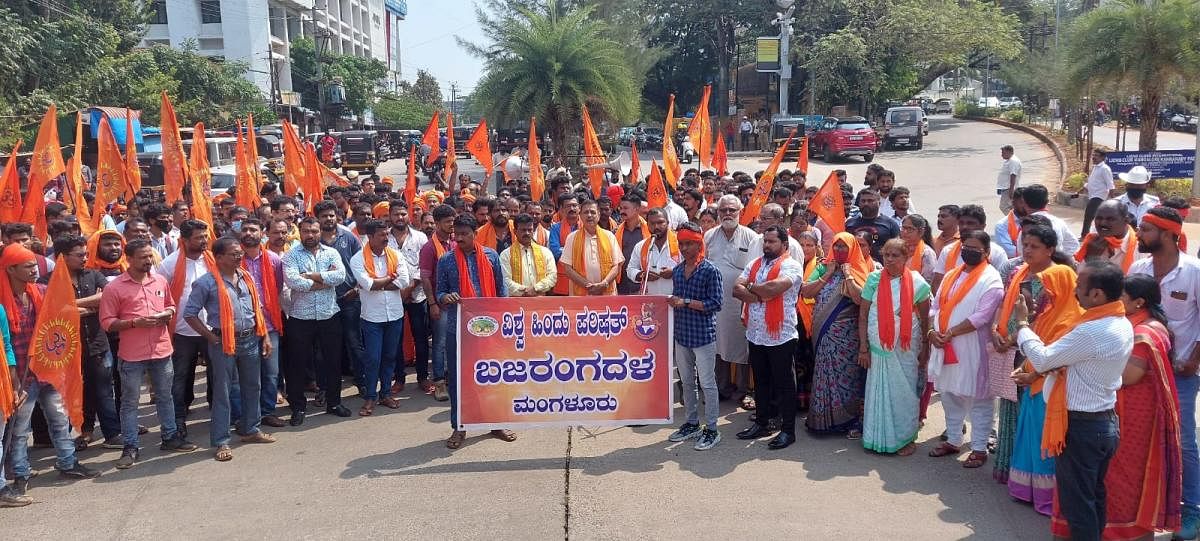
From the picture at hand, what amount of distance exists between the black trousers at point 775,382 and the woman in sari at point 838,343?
20 centimetres

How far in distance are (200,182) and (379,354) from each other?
4232 millimetres

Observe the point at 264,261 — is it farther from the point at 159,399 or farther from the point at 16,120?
the point at 16,120

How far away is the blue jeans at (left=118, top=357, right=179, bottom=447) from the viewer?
5.87m

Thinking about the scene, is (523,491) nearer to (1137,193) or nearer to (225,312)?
(225,312)

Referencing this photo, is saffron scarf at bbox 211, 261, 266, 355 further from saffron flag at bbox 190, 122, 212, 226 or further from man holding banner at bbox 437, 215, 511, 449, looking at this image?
saffron flag at bbox 190, 122, 212, 226

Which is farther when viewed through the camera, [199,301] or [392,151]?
[392,151]

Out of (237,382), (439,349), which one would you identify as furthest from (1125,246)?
(237,382)

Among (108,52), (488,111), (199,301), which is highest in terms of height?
(108,52)

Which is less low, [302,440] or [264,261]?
[264,261]

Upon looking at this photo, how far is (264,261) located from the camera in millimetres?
6711

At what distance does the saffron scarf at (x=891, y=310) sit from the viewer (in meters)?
5.68

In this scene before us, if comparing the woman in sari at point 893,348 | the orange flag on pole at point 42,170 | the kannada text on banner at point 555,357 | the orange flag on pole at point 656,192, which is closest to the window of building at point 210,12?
the orange flag on pole at point 42,170

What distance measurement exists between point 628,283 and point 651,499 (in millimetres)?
3142

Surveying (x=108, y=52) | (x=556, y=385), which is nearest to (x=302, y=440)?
(x=556, y=385)
